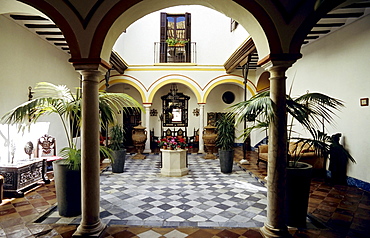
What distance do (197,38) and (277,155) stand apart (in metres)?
8.77

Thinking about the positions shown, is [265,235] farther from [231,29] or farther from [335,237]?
[231,29]

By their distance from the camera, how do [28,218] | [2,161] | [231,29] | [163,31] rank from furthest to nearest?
[163,31] < [231,29] < [2,161] < [28,218]

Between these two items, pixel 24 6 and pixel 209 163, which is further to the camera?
pixel 209 163

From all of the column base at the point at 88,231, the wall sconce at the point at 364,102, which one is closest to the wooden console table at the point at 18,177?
the column base at the point at 88,231

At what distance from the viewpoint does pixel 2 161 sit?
452cm

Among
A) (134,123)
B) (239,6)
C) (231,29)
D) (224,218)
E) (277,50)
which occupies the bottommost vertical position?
(224,218)

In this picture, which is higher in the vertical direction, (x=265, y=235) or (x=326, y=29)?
(x=326, y=29)

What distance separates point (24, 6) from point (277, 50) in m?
3.88

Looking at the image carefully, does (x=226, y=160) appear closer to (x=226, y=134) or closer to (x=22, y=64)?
(x=226, y=134)

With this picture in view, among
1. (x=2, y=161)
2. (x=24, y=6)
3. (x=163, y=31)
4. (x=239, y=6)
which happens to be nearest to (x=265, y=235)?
(x=239, y=6)

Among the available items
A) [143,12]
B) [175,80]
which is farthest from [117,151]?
[175,80]

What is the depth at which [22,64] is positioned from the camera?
5.11 meters

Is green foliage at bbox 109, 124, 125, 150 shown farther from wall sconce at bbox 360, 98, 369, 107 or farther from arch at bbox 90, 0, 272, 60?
wall sconce at bbox 360, 98, 369, 107

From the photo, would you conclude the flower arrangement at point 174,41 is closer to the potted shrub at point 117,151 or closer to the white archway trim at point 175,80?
the white archway trim at point 175,80
